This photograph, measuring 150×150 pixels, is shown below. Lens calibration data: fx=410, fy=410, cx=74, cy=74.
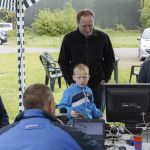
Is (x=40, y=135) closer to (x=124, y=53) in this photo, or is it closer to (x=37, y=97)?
(x=37, y=97)

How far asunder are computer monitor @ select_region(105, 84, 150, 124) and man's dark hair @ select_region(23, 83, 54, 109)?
959mm

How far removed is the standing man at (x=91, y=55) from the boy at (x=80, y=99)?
58 centimetres

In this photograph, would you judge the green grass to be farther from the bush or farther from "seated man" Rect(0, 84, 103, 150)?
"seated man" Rect(0, 84, 103, 150)

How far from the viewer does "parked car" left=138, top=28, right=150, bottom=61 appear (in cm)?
1230

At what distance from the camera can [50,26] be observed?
624 inches

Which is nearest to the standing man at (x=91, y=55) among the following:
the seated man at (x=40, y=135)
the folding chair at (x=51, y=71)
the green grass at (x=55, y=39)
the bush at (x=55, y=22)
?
the seated man at (x=40, y=135)

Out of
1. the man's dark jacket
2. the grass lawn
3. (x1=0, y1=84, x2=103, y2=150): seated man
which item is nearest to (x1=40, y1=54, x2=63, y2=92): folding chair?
the grass lawn

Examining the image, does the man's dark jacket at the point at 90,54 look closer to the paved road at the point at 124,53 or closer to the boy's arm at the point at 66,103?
the boy's arm at the point at 66,103

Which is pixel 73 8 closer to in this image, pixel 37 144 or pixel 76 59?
pixel 76 59

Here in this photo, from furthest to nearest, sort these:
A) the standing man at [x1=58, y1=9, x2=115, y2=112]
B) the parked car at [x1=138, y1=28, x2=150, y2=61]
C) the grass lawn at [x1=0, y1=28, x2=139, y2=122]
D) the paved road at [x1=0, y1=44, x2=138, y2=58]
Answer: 1. the paved road at [x1=0, y1=44, x2=138, y2=58]
2. the parked car at [x1=138, y1=28, x2=150, y2=61]
3. the grass lawn at [x1=0, y1=28, x2=139, y2=122]
4. the standing man at [x1=58, y1=9, x2=115, y2=112]

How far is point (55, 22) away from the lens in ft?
52.0

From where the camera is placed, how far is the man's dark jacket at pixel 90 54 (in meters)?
4.42

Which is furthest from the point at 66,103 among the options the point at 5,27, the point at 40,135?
the point at 5,27

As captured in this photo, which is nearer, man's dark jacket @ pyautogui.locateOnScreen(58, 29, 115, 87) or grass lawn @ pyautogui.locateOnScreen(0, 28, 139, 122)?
man's dark jacket @ pyautogui.locateOnScreen(58, 29, 115, 87)
